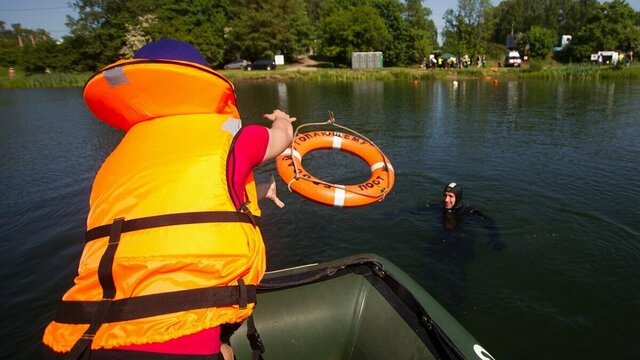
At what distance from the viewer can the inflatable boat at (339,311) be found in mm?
3104

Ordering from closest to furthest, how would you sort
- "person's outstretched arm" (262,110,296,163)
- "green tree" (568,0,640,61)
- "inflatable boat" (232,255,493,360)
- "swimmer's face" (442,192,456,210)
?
"person's outstretched arm" (262,110,296,163), "inflatable boat" (232,255,493,360), "swimmer's face" (442,192,456,210), "green tree" (568,0,640,61)

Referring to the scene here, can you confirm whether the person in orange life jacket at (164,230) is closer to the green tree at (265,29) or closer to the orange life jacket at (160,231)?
the orange life jacket at (160,231)

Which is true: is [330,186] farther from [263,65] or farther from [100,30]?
[100,30]

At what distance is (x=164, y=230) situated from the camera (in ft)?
4.68

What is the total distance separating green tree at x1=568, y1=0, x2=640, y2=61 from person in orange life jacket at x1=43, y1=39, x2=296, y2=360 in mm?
51054

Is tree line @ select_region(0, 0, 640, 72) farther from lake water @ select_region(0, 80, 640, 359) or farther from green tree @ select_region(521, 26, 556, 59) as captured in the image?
lake water @ select_region(0, 80, 640, 359)

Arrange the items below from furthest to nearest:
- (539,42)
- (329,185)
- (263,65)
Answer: (263,65)
(539,42)
(329,185)

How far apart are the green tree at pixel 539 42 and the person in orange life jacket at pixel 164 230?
51271 mm

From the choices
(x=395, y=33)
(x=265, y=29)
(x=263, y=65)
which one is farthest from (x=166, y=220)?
(x=395, y=33)

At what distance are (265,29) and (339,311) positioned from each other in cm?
4638

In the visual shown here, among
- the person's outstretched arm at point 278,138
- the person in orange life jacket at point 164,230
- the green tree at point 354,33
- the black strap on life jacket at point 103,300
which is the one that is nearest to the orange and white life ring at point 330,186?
the person's outstretched arm at point 278,138

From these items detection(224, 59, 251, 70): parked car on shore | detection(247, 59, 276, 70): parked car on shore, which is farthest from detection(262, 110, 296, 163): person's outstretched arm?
detection(224, 59, 251, 70): parked car on shore

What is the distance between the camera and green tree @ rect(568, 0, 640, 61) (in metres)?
40.9

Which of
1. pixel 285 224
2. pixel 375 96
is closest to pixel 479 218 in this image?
pixel 285 224
